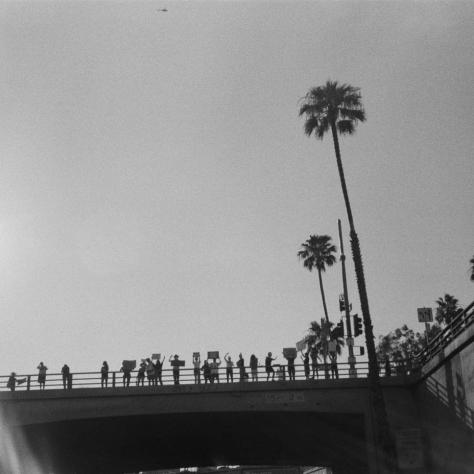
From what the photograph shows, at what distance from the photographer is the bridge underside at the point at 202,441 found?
32.8 meters

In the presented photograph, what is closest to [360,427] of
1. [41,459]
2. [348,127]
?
[348,127]

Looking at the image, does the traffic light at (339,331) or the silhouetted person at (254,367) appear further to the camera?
the traffic light at (339,331)

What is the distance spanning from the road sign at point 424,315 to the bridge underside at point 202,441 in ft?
16.8

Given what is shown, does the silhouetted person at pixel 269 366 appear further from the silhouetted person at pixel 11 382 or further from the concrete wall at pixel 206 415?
the silhouetted person at pixel 11 382

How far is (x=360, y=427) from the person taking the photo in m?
32.3

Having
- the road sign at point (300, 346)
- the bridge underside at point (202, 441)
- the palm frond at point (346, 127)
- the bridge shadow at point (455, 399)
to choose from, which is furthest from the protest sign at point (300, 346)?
the palm frond at point (346, 127)

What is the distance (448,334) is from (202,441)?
1875 cm

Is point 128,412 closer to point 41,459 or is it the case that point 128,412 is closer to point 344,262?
point 41,459

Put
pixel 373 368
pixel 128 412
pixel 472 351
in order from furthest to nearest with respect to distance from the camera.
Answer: pixel 128 412 → pixel 373 368 → pixel 472 351

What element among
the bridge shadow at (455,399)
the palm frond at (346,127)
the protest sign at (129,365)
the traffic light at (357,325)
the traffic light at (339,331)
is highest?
the palm frond at (346,127)

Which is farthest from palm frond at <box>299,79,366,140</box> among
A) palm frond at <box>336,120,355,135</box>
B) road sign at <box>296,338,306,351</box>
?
road sign at <box>296,338,306,351</box>

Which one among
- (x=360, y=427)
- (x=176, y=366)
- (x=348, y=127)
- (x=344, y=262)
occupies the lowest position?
(x=360, y=427)

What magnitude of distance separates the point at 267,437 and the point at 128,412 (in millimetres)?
9998

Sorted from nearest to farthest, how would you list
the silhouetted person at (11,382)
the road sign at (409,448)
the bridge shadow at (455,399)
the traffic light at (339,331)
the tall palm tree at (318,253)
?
the bridge shadow at (455,399) → the road sign at (409,448) → the silhouetted person at (11,382) → the traffic light at (339,331) → the tall palm tree at (318,253)
